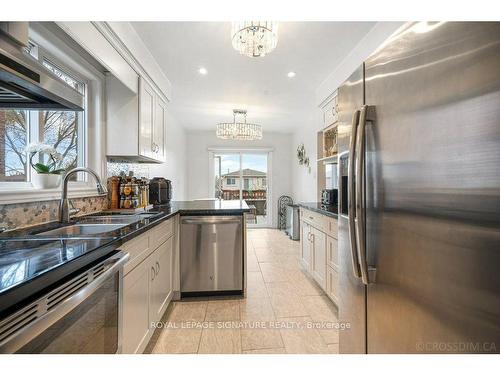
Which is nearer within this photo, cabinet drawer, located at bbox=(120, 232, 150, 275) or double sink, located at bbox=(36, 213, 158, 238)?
cabinet drawer, located at bbox=(120, 232, 150, 275)

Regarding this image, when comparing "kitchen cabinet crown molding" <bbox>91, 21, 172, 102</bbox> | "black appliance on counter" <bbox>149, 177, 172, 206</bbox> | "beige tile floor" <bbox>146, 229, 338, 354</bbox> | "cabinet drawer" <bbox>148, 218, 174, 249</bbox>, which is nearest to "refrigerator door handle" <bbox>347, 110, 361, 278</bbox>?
"beige tile floor" <bbox>146, 229, 338, 354</bbox>

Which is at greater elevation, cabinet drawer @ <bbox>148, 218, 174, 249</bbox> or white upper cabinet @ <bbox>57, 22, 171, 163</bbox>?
white upper cabinet @ <bbox>57, 22, 171, 163</bbox>

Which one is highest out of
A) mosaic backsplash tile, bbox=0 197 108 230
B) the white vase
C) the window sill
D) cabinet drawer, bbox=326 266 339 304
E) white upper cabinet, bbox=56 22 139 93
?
white upper cabinet, bbox=56 22 139 93

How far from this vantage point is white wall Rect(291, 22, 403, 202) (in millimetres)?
2021

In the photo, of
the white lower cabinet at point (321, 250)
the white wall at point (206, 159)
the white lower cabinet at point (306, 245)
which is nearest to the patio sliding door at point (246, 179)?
the white wall at point (206, 159)

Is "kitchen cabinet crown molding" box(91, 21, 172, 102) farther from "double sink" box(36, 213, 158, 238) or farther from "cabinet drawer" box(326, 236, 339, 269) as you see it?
"cabinet drawer" box(326, 236, 339, 269)

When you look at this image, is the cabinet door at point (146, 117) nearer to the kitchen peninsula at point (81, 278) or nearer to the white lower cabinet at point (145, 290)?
the kitchen peninsula at point (81, 278)

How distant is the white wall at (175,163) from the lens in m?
4.12

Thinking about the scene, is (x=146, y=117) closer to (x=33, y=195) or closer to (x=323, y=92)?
(x=33, y=195)

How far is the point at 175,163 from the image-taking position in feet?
16.4

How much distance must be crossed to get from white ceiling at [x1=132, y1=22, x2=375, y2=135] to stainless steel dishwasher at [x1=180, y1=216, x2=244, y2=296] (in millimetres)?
1778

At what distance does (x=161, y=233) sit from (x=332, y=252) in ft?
4.90

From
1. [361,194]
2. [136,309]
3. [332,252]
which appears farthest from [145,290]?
[332,252]

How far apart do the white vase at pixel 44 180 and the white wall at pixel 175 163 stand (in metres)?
2.01
